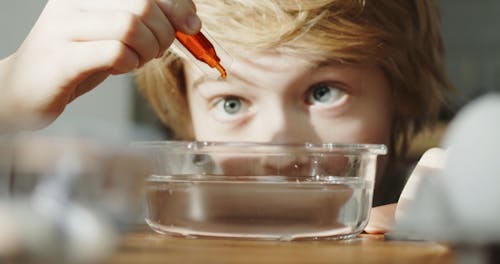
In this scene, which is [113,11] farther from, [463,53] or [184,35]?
[463,53]

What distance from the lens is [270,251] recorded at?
342mm

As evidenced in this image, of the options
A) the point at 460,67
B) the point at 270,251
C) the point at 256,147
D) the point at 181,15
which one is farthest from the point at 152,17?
the point at 460,67

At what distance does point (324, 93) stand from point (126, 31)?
43 centimetres

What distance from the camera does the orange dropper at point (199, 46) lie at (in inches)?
26.5

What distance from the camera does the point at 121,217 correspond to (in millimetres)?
258

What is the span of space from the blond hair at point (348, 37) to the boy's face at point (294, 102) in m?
0.02

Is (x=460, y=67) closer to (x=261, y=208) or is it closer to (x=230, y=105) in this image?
(x=230, y=105)

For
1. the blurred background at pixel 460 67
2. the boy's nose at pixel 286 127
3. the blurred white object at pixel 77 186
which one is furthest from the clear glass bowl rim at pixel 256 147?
the blurred background at pixel 460 67

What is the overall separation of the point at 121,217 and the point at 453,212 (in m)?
0.14

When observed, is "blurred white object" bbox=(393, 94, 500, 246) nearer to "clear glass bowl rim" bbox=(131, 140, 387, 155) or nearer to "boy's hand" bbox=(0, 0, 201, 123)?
"clear glass bowl rim" bbox=(131, 140, 387, 155)

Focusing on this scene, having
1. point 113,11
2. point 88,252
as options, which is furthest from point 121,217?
point 113,11

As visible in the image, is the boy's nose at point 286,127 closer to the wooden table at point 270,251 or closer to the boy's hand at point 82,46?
the boy's hand at point 82,46

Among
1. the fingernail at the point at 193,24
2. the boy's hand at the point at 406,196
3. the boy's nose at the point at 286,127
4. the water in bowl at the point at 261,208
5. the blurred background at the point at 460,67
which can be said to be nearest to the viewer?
the water in bowl at the point at 261,208

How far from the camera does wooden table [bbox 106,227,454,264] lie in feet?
0.96
